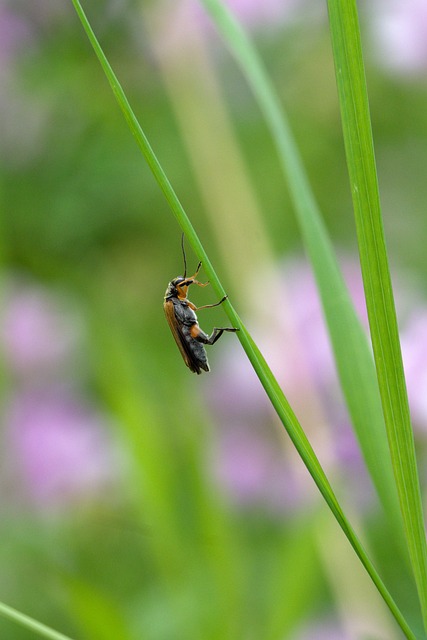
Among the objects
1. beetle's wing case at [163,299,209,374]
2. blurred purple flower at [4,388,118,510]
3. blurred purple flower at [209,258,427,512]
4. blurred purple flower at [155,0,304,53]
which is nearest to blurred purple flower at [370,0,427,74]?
blurred purple flower at [155,0,304,53]

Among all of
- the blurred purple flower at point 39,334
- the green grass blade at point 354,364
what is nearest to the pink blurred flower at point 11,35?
the blurred purple flower at point 39,334

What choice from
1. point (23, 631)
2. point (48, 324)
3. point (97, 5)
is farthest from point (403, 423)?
point (97, 5)

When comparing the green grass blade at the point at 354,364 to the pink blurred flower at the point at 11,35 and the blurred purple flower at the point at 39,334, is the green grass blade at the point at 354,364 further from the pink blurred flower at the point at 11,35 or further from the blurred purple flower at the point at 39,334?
the pink blurred flower at the point at 11,35

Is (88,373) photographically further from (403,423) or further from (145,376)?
(403,423)

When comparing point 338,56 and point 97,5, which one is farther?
point 97,5

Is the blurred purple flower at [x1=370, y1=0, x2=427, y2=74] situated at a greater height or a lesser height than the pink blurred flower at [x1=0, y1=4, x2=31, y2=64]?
lesser

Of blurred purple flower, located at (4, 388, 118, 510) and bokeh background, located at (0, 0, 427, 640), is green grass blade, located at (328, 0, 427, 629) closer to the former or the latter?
bokeh background, located at (0, 0, 427, 640)
